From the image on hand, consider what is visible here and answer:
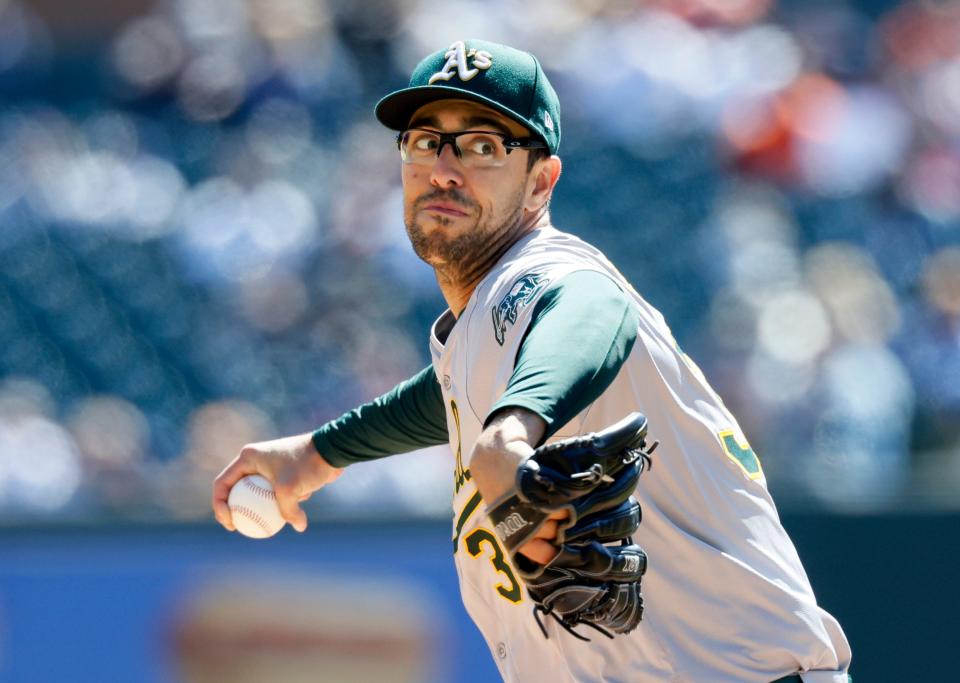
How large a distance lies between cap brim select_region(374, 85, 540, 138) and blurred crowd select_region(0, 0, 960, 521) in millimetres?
2805

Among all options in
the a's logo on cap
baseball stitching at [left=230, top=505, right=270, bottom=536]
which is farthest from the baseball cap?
baseball stitching at [left=230, top=505, right=270, bottom=536]

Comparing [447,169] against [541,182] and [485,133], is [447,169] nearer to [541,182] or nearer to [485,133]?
[485,133]

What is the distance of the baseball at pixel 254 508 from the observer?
2.98 metres

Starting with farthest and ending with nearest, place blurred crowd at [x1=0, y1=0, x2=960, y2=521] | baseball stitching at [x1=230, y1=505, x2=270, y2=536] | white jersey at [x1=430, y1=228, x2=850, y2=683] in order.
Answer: blurred crowd at [x1=0, y1=0, x2=960, y2=521]
baseball stitching at [x1=230, y1=505, x2=270, y2=536]
white jersey at [x1=430, y1=228, x2=850, y2=683]

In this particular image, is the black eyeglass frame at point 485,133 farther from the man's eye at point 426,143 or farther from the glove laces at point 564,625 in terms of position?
the glove laces at point 564,625

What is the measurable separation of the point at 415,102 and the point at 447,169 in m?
0.15

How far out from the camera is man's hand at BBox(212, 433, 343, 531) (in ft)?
9.92

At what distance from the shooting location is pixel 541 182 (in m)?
2.57

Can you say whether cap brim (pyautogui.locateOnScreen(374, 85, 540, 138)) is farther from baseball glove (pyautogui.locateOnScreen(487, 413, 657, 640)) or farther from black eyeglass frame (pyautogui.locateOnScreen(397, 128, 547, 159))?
baseball glove (pyautogui.locateOnScreen(487, 413, 657, 640))

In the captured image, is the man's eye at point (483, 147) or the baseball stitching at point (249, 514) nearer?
the man's eye at point (483, 147)

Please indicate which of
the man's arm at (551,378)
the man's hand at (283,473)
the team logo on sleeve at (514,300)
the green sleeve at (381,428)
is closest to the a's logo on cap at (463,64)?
the team logo on sleeve at (514,300)

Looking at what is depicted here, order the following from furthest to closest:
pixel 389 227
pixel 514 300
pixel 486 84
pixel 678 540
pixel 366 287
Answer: pixel 389 227, pixel 366 287, pixel 486 84, pixel 678 540, pixel 514 300

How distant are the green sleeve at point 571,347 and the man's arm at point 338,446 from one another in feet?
3.55

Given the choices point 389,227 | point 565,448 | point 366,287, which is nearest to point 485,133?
point 565,448
